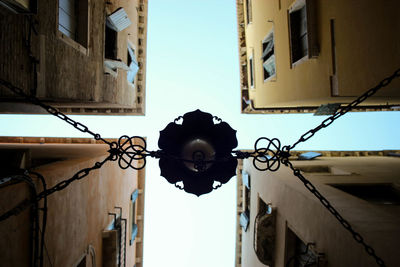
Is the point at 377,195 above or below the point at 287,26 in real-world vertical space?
below

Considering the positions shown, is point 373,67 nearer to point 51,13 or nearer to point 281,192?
point 281,192

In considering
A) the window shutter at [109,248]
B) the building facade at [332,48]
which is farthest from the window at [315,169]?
the window shutter at [109,248]

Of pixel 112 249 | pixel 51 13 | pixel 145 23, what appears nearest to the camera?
pixel 51 13

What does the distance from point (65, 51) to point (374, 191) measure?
7.90 meters

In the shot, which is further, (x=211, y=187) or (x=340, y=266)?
(x=340, y=266)

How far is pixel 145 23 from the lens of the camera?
1526cm

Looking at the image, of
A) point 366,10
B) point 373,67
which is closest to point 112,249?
point 373,67

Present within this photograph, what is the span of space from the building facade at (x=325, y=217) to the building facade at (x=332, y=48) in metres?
2.17

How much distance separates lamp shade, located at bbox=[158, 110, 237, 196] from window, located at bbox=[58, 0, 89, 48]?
530 cm

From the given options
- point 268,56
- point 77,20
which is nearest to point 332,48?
point 268,56

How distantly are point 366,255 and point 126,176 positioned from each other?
8577mm

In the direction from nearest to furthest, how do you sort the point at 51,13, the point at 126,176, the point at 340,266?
the point at 340,266 < the point at 51,13 < the point at 126,176

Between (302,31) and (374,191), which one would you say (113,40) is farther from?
(374,191)

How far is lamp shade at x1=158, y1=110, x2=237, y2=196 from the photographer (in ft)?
11.9
